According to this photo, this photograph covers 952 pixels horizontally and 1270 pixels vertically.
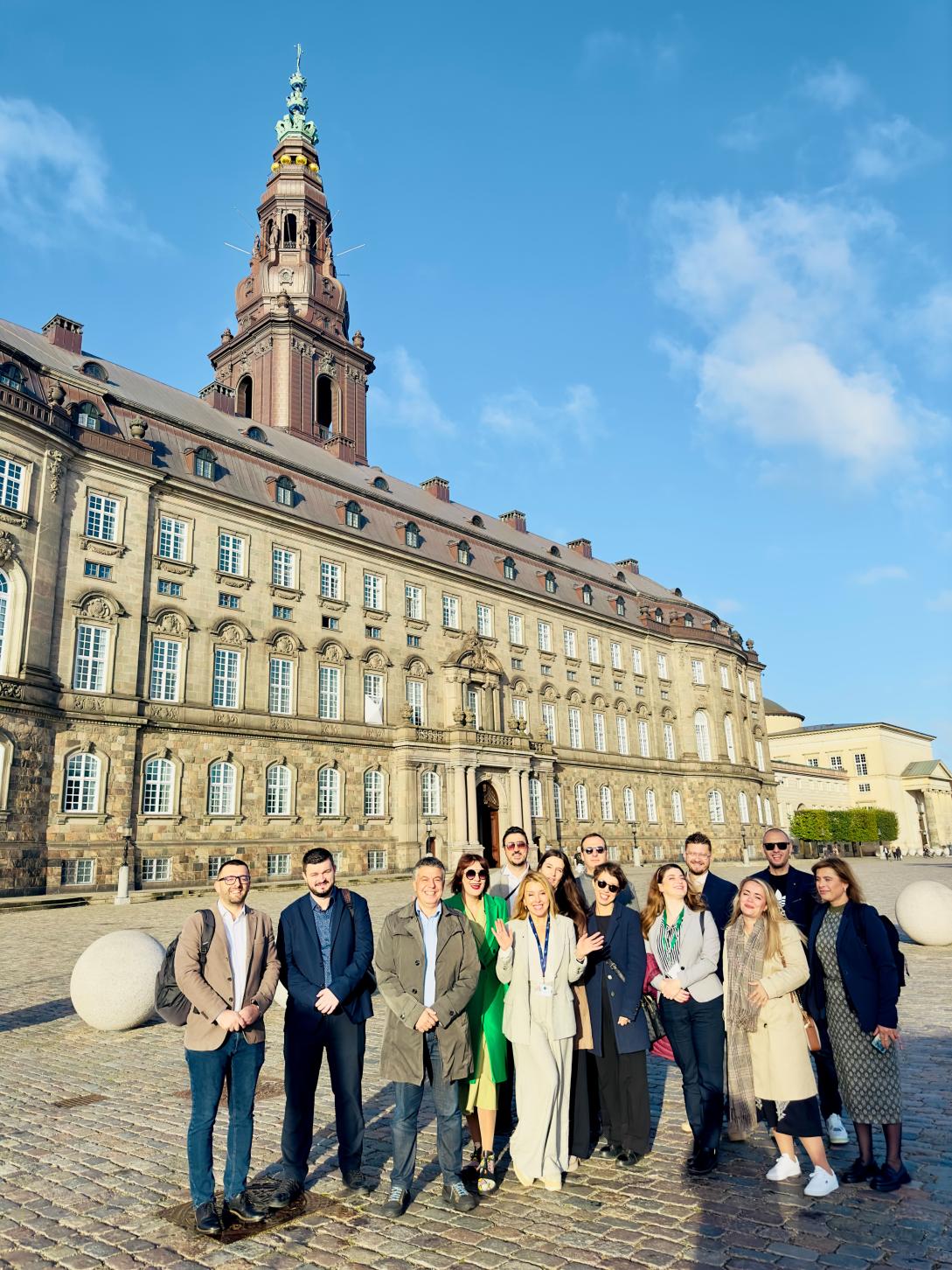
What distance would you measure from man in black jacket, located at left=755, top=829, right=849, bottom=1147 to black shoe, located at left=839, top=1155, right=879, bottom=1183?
2.02ft

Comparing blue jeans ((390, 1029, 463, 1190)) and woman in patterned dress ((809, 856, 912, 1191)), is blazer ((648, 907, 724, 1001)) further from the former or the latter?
blue jeans ((390, 1029, 463, 1190))

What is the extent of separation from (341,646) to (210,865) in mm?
11996

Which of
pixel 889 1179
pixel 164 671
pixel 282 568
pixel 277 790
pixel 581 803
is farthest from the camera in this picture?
pixel 581 803

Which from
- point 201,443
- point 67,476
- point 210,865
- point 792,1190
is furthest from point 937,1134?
point 201,443

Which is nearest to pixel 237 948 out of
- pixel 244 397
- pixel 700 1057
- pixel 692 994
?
pixel 692 994

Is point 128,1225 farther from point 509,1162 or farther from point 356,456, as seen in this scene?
point 356,456

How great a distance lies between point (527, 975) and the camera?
20.8 feet

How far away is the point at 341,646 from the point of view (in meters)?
40.3

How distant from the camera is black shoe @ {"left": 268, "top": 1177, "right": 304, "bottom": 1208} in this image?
5703mm

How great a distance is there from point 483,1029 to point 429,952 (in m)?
0.90

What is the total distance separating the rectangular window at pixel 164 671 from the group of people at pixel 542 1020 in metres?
28.9

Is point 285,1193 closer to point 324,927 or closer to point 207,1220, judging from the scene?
point 207,1220

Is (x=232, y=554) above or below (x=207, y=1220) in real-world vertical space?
above

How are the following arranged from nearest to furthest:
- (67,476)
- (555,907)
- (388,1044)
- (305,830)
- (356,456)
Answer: (388,1044) < (555,907) < (67,476) < (305,830) < (356,456)
